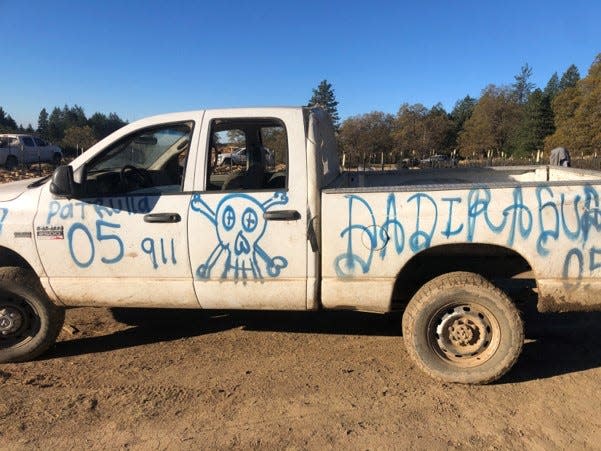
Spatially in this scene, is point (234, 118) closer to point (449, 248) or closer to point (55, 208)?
point (55, 208)

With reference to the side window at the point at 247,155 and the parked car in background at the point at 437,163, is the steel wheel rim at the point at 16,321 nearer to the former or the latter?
the side window at the point at 247,155

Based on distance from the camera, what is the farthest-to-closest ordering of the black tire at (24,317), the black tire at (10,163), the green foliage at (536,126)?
the green foliage at (536,126), the black tire at (10,163), the black tire at (24,317)

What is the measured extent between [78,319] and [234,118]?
282cm

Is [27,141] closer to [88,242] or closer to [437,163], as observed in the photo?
[437,163]

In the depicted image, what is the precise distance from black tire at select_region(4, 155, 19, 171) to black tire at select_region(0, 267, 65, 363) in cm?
2751

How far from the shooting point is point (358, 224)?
3654mm

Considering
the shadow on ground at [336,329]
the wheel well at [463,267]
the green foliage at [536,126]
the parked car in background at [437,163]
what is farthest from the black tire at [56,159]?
the green foliage at [536,126]

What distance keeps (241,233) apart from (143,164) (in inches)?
51.5

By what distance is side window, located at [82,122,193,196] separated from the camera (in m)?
4.03

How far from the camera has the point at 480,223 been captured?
3.54m

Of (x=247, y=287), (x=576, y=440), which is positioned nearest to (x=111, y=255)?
(x=247, y=287)

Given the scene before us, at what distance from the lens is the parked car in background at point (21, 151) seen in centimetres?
2772

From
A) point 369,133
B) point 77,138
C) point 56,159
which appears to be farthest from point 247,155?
point 77,138

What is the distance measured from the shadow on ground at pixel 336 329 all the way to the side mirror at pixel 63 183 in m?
1.52
